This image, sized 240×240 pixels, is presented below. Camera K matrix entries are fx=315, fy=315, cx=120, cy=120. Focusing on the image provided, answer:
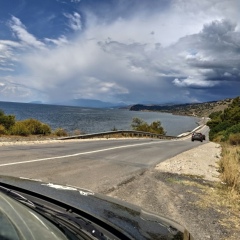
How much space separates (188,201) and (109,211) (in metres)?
4.20

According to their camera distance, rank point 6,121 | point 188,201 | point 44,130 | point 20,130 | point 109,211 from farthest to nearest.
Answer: point 44,130 → point 6,121 → point 20,130 → point 188,201 → point 109,211

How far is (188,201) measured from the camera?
21.0 feet

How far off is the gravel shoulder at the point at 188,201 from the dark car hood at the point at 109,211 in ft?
7.07

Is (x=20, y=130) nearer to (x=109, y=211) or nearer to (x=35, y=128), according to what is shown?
(x=35, y=128)

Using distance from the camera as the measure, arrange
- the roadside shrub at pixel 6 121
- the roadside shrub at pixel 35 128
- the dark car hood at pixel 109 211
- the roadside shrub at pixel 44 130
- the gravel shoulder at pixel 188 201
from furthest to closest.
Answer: the roadside shrub at pixel 44 130 < the roadside shrub at pixel 35 128 < the roadside shrub at pixel 6 121 < the gravel shoulder at pixel 188 201 < the dark car hood at pixel 109 211

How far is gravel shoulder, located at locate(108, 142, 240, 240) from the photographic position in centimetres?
492

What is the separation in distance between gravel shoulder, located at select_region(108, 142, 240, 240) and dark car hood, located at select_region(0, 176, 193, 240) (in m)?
2.15

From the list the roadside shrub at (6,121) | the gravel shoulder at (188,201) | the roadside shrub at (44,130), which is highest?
the roadside shrub at (6,121)

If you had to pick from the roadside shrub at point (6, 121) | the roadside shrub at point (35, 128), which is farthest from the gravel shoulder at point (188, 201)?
the roadside shrub at point (6, 121)

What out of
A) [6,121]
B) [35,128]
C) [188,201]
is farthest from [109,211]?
[6,121]

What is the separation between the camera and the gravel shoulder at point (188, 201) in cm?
492

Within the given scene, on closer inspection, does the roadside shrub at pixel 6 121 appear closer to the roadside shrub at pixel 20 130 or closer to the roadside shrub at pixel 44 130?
the roadside shrub at pixel 20 130

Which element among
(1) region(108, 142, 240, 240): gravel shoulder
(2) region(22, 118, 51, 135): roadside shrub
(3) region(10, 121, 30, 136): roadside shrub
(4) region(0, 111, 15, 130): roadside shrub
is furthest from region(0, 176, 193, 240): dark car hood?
(4) region(0, 111, 15, 130): roadside shrub

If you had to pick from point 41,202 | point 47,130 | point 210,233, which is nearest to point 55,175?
point 210,233
